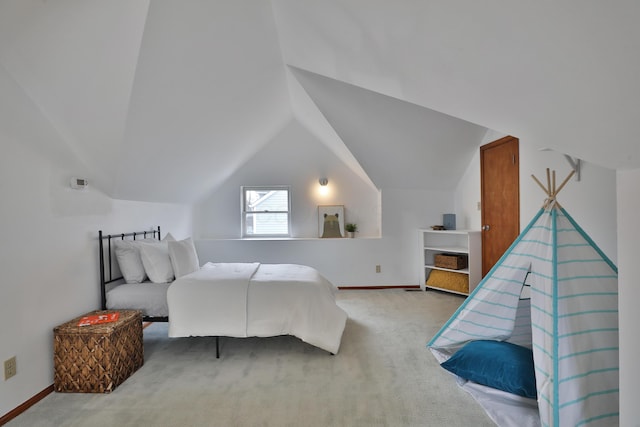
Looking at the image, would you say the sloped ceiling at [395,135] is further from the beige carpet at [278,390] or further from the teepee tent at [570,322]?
the beige carpet at [278,390]

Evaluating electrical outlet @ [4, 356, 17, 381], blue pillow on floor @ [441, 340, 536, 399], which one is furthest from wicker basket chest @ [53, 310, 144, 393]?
blue pillow on floor @ [441, 340, 536, 399]

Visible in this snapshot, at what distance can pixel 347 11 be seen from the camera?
2016mm

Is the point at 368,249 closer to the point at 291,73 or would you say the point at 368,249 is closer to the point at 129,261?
the point at 291,73

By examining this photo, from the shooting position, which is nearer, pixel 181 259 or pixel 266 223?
pixel 181 259

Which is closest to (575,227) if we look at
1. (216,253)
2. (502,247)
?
(502,247)

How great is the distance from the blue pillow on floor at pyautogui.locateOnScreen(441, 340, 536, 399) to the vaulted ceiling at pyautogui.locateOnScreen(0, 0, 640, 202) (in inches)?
57.5

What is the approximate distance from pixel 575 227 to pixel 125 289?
344 cm

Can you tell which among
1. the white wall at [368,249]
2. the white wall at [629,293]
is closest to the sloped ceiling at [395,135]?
the white wall at [368,249]

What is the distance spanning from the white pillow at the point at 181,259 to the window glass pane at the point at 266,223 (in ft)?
7.89

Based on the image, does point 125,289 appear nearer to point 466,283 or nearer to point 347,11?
point 347,11

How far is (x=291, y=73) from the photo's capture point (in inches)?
152

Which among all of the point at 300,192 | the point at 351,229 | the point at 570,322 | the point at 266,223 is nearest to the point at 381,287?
the point at 351,229

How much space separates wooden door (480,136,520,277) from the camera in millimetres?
4207

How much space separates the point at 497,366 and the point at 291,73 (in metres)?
3.19
